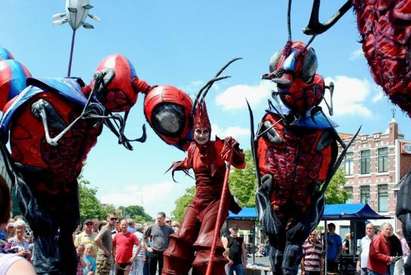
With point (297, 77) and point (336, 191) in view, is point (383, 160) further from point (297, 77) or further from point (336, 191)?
point (297, 77)

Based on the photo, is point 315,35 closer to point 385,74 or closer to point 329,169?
point 385,74

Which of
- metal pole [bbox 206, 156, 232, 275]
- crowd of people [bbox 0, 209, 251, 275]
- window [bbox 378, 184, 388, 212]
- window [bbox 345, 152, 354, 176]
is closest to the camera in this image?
metal pole [bbox 206, 156, 232, 275]

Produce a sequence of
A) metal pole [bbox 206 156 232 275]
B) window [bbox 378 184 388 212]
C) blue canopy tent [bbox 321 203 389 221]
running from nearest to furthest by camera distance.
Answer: metal pole [bbox 206 156 232 275], blue canopy tent [bbox 321 203 389 221], window [bbox 378 184 388 212]

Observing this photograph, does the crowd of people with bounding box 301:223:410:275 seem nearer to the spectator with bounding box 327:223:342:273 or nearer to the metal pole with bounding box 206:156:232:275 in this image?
the spectator with bounding box 327:223:342:273

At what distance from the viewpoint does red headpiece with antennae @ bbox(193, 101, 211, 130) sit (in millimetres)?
5301

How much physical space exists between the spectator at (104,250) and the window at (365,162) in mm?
33046

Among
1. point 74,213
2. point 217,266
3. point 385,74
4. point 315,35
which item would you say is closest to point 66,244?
point 74,213

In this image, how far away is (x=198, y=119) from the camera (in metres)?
5.31

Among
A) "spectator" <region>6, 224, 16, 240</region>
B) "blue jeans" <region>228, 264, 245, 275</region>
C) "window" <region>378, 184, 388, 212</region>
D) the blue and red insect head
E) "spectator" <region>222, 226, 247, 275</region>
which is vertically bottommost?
"blue jeans" <region>228, 264, 245, 275</region>

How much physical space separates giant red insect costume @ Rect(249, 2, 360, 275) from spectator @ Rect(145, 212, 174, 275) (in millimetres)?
4754

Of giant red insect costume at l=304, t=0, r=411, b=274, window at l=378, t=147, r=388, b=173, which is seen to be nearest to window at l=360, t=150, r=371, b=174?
window at l=378, t=147, r=388, b=173

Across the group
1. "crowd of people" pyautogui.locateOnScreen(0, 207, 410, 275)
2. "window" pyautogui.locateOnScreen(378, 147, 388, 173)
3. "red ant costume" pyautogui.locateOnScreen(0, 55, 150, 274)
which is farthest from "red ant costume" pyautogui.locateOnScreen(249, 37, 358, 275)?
"window" pyautogui.locateOnScreen(378, 147, 388, 173)

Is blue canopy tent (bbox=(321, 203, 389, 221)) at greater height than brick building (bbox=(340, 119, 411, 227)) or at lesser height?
lesser

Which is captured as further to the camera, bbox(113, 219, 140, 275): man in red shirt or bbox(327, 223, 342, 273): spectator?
bbox(327, 223, 342, 273): spectator
